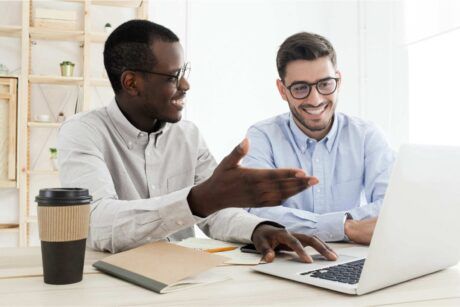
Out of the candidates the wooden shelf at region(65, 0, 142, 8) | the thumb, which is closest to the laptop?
the thumb

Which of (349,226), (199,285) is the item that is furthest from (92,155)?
(349,226)

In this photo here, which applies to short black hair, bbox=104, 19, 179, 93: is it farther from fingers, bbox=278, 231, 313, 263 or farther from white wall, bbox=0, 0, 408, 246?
white wall, bbox=0, 0, 408, 246

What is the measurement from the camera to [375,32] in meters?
3.43

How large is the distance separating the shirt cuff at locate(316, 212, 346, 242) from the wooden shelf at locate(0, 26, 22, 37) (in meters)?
2.73

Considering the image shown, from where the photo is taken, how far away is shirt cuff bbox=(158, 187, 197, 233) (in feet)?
3.17

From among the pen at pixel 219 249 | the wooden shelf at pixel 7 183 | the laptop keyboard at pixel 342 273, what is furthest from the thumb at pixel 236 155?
the wooden shelf at pixel 7 183

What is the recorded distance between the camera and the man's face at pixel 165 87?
→ 5.04ft

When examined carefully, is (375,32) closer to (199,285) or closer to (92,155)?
(92,155)

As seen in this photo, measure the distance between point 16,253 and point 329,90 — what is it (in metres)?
1.27

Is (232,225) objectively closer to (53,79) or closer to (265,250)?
(265,250)

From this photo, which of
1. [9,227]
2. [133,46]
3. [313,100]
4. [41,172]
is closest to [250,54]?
[41,172]

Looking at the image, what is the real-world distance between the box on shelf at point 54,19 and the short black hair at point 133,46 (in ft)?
6.15

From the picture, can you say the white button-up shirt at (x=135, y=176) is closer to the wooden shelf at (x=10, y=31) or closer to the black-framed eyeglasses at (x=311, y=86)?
the black-framed eyeglasses at (x=311, y=86)

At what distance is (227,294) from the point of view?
76cm
